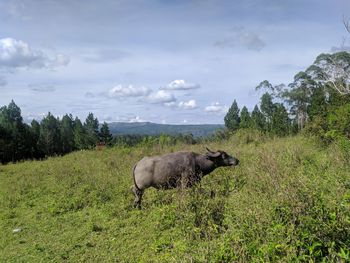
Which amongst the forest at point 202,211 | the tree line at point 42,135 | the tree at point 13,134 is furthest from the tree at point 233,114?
the forest at point 202,211

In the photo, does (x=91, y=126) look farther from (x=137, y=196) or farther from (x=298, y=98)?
(x=137, y=196)

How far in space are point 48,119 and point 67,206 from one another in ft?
174

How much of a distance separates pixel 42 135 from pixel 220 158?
158ft

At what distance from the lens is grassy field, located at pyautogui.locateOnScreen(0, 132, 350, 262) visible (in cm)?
380

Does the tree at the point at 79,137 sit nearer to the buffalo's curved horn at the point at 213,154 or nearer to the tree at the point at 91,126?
the tree at the point at 91,126

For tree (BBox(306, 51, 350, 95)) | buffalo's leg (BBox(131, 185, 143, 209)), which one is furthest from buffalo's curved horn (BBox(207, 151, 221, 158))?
tree (BBox(306, 51, 350, 95))

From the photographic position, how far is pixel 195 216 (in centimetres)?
622

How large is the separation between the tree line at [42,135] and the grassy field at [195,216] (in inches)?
915

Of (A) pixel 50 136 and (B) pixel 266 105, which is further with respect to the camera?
(A) pixel 50 136

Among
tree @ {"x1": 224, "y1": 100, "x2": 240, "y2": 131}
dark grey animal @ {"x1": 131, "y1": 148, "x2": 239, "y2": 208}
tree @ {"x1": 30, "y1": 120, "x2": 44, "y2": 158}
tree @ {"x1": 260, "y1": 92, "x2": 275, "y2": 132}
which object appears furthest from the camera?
tree @ {"x1": 224, "y1": 100, "x2": 240, "y2": 131}

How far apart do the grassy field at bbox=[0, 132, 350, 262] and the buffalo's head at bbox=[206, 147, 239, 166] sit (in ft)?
0.94

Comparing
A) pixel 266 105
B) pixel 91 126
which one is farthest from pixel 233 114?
pixel 91 126

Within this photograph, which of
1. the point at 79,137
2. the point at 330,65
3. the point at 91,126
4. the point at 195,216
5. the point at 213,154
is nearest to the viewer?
the point at 195,216

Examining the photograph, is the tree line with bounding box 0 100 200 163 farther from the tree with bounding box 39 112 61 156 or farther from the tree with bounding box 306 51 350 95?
the tree with bounding box 306 51 350 95
